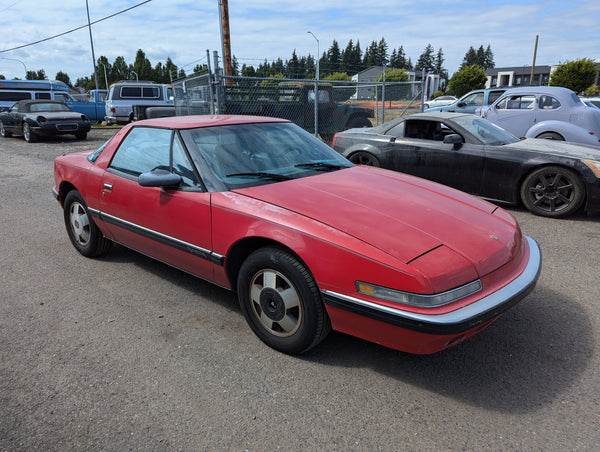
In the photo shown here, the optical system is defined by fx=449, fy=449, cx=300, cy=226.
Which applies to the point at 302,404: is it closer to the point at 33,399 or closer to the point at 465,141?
the point at 33,399

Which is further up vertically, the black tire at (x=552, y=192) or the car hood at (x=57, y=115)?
the car hood at (x=57, y=115)

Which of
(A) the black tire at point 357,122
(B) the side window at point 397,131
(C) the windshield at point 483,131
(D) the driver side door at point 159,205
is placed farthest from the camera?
(A) the black tire at point 357,122

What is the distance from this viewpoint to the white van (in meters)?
20.5

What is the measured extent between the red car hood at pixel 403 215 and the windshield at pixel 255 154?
0.17m

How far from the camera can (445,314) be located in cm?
219

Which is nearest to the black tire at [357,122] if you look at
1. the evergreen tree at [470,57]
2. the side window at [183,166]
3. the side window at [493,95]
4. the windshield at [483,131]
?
the side window at [493,95]

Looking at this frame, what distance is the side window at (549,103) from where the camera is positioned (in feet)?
32.6

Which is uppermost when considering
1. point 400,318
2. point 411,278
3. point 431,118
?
point 431,118

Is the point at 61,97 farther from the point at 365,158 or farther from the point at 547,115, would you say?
the point at 547,115

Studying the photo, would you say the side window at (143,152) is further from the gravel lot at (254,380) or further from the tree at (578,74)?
the tree at (578,74)

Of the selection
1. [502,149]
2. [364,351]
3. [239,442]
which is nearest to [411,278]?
[364,351]

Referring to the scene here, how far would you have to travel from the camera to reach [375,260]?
2287 millimetres

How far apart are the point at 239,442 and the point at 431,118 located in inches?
227

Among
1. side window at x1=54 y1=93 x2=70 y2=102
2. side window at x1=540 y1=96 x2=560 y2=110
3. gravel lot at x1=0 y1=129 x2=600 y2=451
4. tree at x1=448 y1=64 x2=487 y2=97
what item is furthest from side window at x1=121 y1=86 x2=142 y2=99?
tree at x1=448 y1=64 x2=487 y2=97
